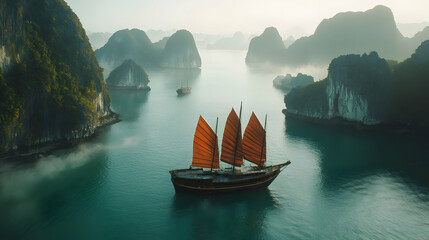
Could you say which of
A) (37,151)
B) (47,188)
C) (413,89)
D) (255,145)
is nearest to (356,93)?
(413,89)

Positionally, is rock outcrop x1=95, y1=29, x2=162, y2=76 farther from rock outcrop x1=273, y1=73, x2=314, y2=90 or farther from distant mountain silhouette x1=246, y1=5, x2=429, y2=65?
rock outcrop x1=273, y1=73, x2=314, y2=90

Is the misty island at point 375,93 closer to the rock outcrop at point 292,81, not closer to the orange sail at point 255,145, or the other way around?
the orange sail at point 255,145

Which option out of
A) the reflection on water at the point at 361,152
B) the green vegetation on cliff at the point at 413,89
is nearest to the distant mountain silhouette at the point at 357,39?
the green vegetation on cliff at the point at 413,89

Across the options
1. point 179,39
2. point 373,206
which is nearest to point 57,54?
point 373,206

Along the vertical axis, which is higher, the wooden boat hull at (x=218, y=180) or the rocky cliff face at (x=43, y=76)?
the rocky cliff face at (x=43, y=76)

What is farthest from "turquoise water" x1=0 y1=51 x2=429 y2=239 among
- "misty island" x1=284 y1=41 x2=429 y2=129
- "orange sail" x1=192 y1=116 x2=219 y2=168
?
"misty island" x1=284 y1=41 x2=429 y2=129

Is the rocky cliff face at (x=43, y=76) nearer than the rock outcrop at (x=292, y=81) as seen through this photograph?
Yes

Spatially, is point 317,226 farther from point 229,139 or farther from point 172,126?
point 172,126
